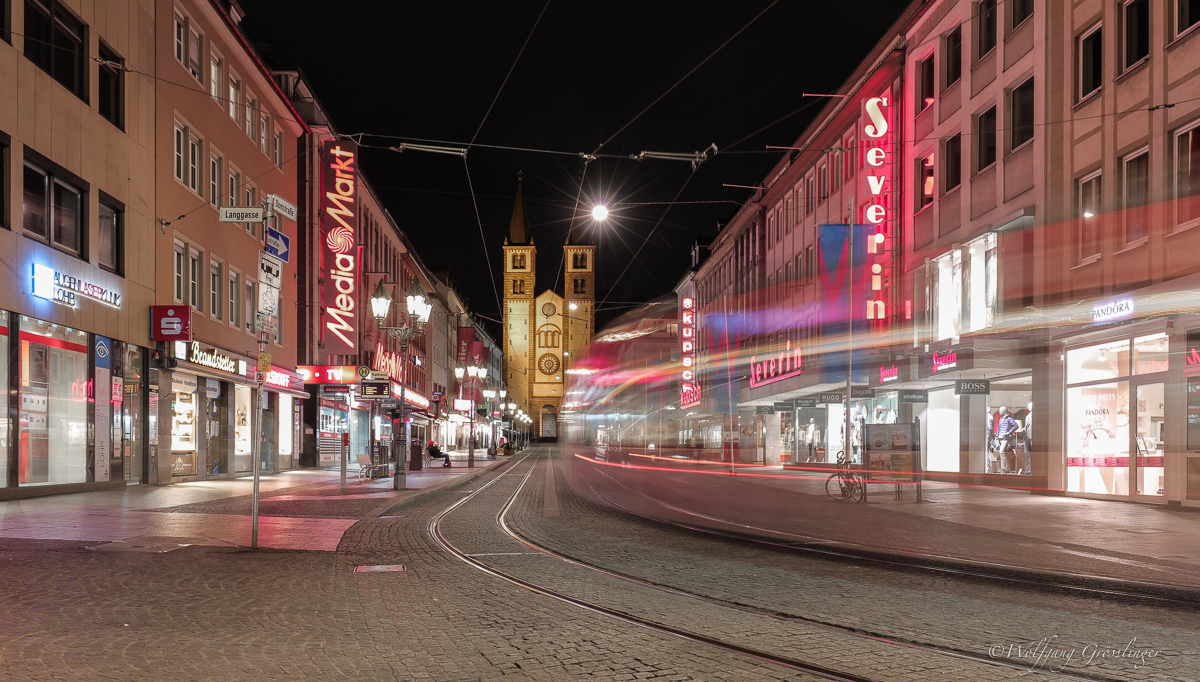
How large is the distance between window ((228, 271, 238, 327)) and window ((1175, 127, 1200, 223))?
79.6 feet

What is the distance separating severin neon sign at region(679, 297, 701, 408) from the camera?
221 ft

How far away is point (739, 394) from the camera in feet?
184

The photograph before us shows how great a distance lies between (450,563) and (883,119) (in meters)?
25.2

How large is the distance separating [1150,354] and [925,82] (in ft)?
46.3

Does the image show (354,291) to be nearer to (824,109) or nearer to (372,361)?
(372,361)

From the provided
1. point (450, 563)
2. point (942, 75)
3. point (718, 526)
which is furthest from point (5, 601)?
point (942, 75)

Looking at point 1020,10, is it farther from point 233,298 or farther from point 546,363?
point 546,363

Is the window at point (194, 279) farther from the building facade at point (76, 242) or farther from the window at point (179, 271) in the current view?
the building facade at point (76, 242)

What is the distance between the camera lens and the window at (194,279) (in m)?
25.4

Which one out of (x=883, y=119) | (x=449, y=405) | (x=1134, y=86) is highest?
(x=883, y=119)

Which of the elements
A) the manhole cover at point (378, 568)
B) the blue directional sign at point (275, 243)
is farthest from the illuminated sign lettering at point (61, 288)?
the manhole cover at point (378, 568)

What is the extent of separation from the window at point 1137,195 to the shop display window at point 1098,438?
3.02 metres

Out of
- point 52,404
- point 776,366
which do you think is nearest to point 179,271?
point 52,404

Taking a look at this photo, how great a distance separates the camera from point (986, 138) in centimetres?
2516
